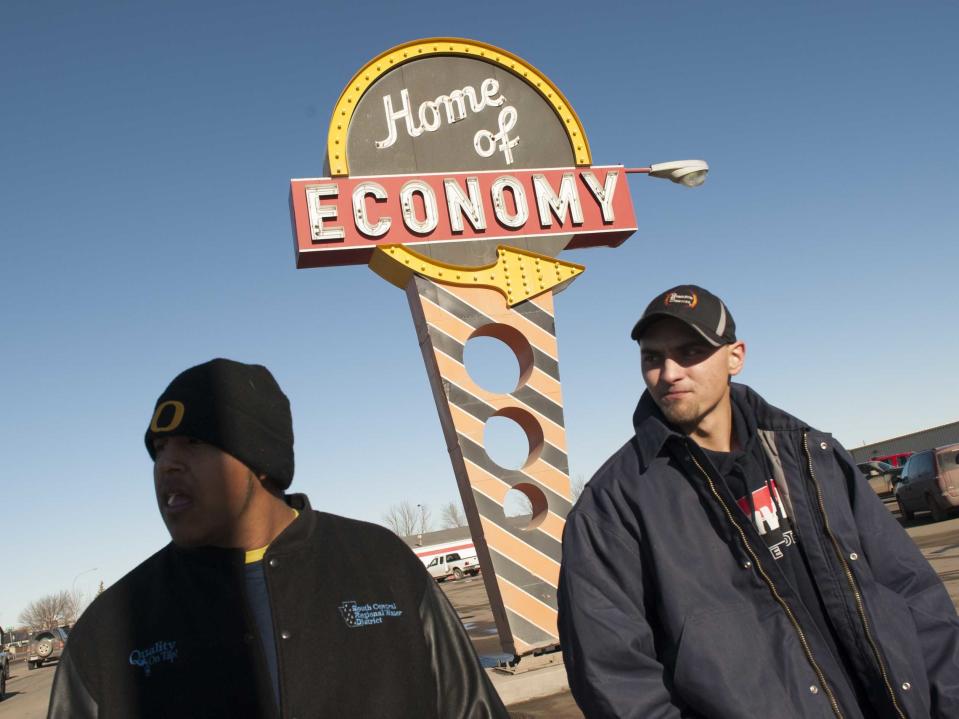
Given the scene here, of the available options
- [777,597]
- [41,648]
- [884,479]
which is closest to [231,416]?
[777,597]

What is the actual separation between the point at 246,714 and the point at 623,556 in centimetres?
126

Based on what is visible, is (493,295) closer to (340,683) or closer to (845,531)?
(845,531)

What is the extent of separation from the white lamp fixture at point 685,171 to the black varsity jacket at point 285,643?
307 inches

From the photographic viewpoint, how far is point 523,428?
902 cm

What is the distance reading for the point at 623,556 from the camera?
2652mm

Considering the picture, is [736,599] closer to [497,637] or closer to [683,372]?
[683,372]

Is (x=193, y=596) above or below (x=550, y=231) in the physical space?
below

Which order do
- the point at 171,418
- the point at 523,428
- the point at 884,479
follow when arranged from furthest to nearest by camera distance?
the point at 884,479, the point at 523,428, the point at 171,418

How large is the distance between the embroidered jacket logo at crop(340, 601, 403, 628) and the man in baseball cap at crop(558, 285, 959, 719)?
2.05 feet

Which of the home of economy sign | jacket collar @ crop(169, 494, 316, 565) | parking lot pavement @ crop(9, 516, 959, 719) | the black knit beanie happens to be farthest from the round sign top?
jacket collar @ crop(169, 494, 316, 565)

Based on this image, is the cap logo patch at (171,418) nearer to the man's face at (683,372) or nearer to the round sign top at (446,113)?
the man's face at (683,372)

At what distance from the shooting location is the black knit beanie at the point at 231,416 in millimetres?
2338

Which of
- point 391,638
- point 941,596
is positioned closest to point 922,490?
point 941,596

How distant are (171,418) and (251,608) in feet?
1.96
